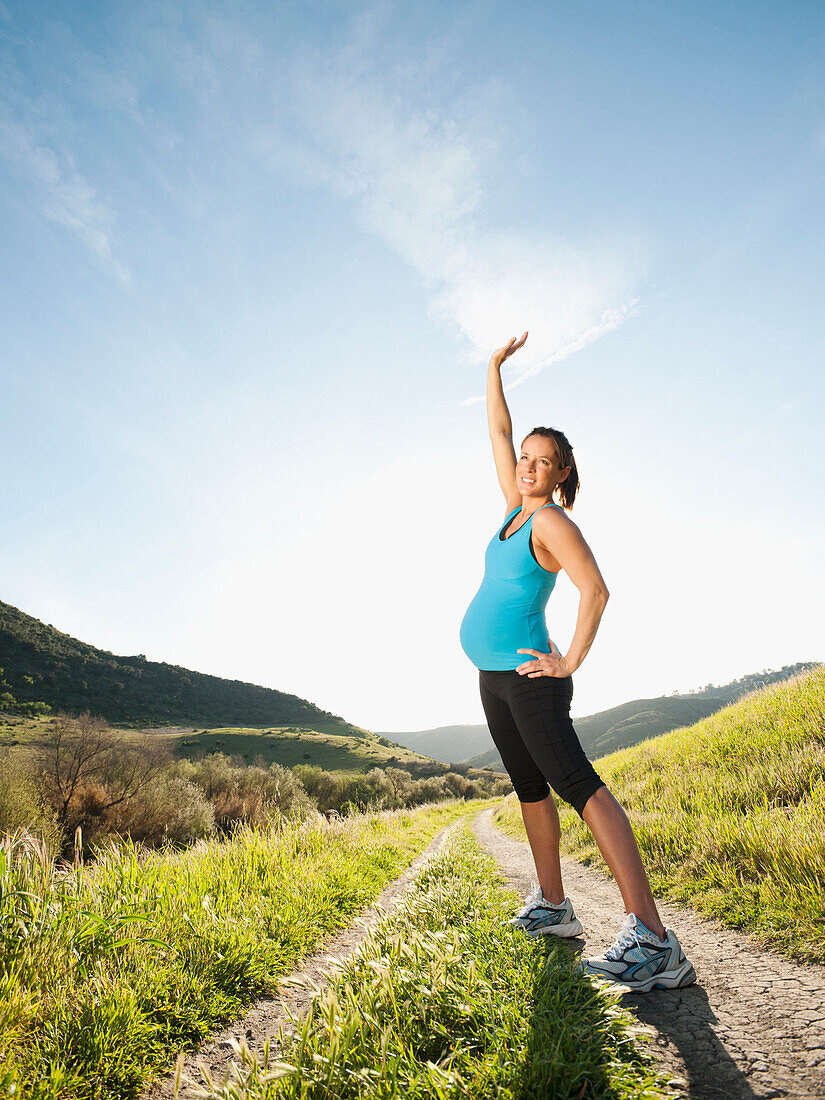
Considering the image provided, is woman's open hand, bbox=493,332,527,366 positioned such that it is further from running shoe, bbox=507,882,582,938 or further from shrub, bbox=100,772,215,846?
shrub, bbox=100,772,215,846

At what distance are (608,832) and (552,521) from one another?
1676mm

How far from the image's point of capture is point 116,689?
88562 millimetres

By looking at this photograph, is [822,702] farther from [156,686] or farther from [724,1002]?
[156,686]

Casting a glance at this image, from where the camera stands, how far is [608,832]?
2.47 metres

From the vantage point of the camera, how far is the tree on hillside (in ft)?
68.1

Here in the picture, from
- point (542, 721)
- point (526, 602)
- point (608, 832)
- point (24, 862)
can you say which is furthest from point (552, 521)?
point (24, 862)

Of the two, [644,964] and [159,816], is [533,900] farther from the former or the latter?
[159,816]

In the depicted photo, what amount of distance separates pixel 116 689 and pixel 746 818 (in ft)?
344

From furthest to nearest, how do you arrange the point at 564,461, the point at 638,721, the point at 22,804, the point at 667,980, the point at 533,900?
the point at 638,721
the point at 22,804
the point at 564,461
the point at 533,900
the point at 667,980

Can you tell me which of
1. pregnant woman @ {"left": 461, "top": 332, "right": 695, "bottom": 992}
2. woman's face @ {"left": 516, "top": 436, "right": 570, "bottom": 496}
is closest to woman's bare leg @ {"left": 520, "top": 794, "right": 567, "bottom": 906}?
pregnant woman @ {"left": 461, "top": 332, "right": 695, "bottom": 992}

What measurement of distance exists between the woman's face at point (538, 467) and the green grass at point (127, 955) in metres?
3.13

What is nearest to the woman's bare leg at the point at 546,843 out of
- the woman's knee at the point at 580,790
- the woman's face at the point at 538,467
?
the woman's knee at the point at 580,790

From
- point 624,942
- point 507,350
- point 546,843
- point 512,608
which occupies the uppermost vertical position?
point 507,350

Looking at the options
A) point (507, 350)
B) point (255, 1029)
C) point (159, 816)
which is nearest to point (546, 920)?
point (255, 1029)
